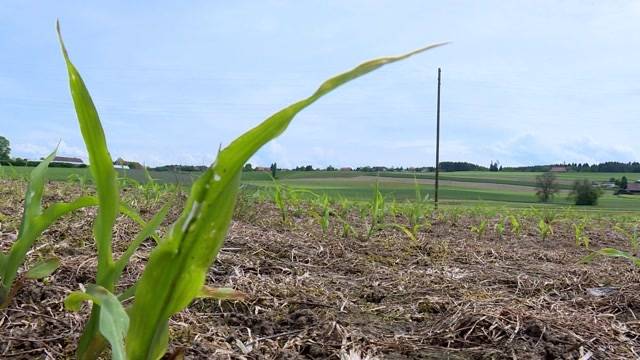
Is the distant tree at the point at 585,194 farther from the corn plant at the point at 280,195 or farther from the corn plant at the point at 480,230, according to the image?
the corn plant at the point at 280,195

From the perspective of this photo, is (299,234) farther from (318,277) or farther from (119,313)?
(119,313)

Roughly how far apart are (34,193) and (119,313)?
0.59 metres

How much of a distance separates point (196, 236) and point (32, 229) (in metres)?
0.57

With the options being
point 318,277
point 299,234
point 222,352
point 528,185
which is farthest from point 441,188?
point 222,352

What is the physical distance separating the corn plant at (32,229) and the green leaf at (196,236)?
38 cm

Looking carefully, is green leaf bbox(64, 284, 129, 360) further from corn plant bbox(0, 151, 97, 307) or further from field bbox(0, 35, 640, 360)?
corn plant bbox(0, 151, 97, 307)

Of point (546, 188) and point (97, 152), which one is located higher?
point (97, 152)

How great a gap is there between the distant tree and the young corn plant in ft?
52.8

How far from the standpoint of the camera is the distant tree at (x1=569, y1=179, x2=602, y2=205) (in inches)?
593

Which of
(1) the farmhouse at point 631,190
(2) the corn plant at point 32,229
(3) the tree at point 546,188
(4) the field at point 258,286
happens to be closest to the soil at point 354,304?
(4) the field at point 258,286

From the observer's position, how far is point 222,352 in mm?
1182

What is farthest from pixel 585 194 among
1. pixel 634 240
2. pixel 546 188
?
pixel 634 240

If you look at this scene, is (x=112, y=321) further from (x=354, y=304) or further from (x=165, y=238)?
(x=354, y=304)

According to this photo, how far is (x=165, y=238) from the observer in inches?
27.7
